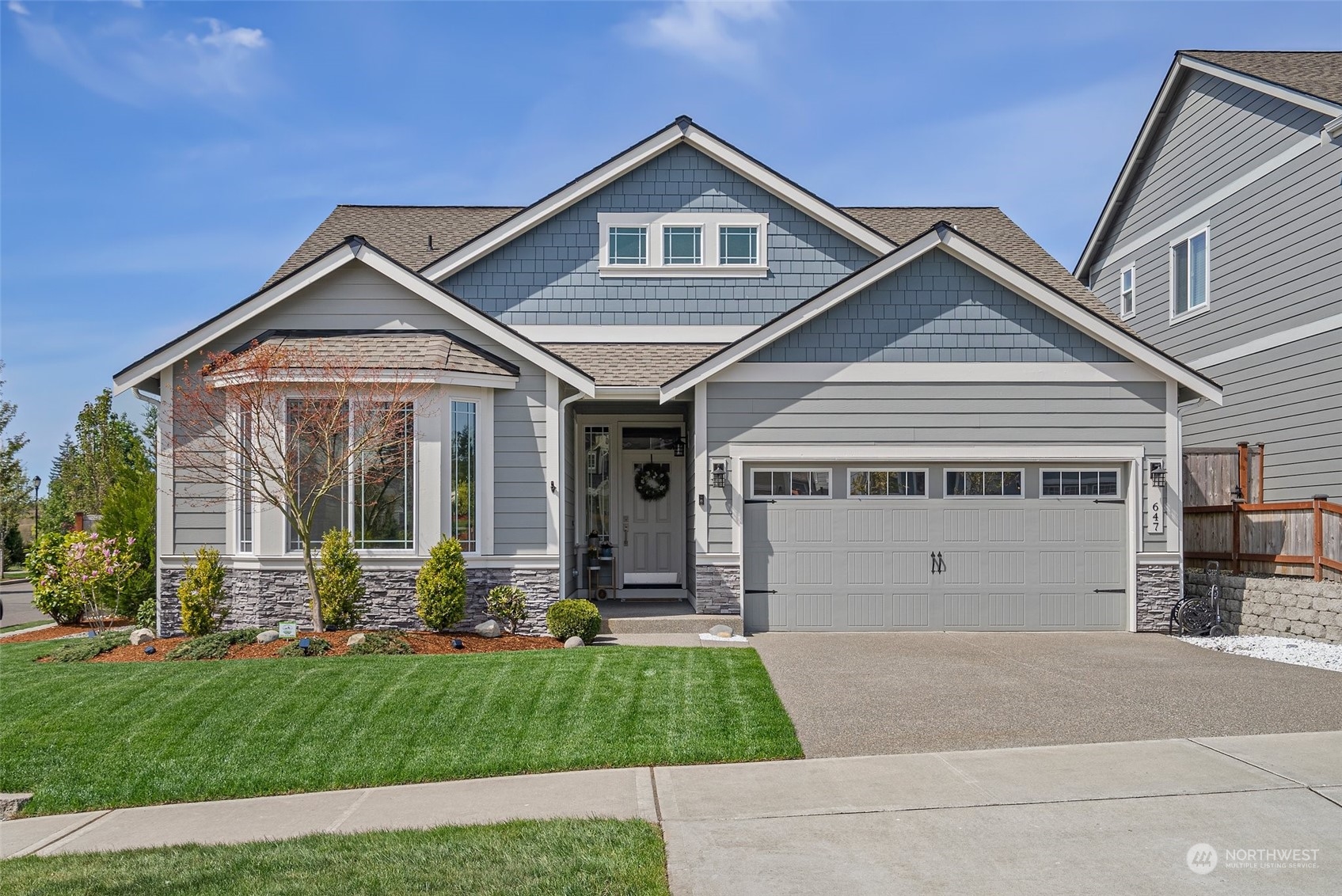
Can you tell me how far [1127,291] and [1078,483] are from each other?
8.41m

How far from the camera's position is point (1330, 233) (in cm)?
1417

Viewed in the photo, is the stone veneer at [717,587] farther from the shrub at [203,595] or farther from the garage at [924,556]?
the shrub at [203,595]

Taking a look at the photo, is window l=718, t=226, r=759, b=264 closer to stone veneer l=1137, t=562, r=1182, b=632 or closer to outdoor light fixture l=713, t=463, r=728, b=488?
outdoor light fixture l=713, t=463, r=728, b=488

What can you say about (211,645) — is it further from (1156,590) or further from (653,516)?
(1156,590)

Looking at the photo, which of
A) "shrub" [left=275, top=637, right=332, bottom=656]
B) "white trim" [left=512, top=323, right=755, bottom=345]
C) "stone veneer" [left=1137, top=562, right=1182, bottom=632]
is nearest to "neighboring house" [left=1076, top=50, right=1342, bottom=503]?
"stone veneer" [left=1137, top=562, right=1182, bottom=632]

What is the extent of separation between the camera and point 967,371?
1309 centimetres

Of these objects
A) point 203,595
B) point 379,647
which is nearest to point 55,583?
point 203,595

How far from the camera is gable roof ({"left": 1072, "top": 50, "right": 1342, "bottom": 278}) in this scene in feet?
47.4

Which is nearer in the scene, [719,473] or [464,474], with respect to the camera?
[464,474]

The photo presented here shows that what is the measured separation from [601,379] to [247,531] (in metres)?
4.65

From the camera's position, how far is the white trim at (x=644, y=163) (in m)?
15.0

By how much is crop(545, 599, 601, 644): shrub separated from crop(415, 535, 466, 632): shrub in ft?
3.54

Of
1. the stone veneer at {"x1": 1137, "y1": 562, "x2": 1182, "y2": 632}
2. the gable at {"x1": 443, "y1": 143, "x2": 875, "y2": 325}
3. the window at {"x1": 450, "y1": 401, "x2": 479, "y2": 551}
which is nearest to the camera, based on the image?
the window at {"x1": 450, "y1": 401, "x2": 479, "y2": 551}

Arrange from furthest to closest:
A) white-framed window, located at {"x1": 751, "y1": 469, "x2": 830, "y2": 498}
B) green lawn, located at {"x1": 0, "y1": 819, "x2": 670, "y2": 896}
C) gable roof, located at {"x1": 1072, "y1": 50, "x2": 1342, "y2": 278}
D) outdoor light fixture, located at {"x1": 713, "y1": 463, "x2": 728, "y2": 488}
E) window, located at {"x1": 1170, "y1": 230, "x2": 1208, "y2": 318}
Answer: window, located at {"x1": 1170, "y1": 230, "x2": 1208, "y2": 318} < gable roof, located at {"x1": 1072, "y1": 50, "x2": 1342, "y2": 278} < white-framed window, located at {"x1": 751, "y1": 469, "x2": 830, "y2": 498} < outdoor light fixture, located at {"x1": 713, "y1": 463, "x2": 728, "y2": 488} < green lawn, located at {"x1": 0, "y1": 819, "x2": 670, "y2": 896}
